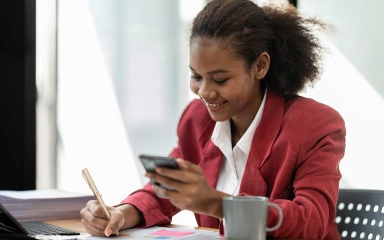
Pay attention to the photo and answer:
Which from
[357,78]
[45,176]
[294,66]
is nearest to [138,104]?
[45,176]

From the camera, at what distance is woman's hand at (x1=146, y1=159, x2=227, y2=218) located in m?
1.22

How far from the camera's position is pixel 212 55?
1688 mm

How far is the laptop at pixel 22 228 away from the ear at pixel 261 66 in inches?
25.8

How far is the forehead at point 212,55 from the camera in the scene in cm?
169

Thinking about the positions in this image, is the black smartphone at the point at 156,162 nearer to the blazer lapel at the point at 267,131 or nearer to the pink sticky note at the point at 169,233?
the pink sticky note at the point at 169,233

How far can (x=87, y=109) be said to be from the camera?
3102 millimetres

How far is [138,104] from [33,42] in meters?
0.63

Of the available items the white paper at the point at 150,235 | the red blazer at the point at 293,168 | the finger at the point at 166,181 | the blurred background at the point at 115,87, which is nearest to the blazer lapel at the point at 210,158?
the red blazer at the point at 293,168

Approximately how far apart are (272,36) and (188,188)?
27.5 inches

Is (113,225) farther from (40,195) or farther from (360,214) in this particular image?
(360,214)

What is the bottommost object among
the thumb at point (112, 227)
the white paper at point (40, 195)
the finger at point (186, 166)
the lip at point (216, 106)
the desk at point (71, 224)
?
the desk at point (71, 224)

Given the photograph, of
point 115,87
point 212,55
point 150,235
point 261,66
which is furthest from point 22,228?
point 115,87

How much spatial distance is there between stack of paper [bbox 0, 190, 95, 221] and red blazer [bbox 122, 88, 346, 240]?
0.58 ft

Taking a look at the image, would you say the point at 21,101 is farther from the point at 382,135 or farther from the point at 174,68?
the point at 382,135
